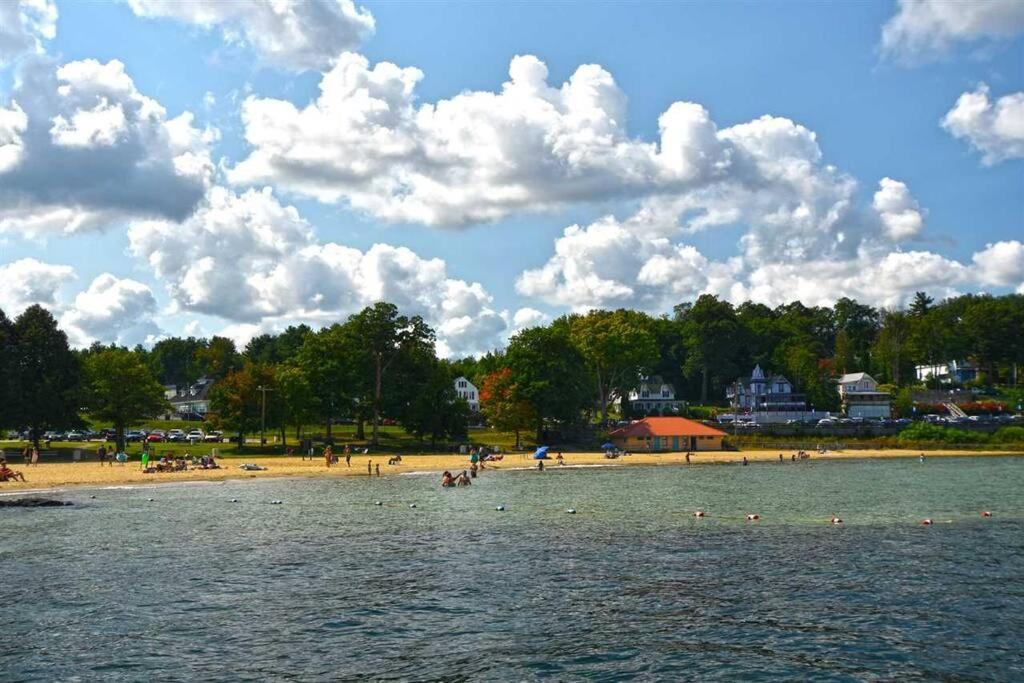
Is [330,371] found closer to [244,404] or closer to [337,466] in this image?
[244,404]

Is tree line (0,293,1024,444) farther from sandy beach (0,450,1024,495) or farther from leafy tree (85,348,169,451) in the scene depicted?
sandy beach (0,450,1024,495)

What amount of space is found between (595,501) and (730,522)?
1305 centimetres

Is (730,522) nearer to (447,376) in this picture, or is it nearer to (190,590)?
(190,590)

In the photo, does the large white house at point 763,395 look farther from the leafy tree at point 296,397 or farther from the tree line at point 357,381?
the leafy tree at point 296,397

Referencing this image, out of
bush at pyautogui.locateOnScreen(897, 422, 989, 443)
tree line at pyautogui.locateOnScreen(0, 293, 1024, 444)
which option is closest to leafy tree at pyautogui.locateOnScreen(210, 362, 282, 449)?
tree line at pyautogui.locateOnScreen(0, 293, 1024, 444)

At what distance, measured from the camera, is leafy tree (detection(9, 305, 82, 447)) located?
93.9 metres

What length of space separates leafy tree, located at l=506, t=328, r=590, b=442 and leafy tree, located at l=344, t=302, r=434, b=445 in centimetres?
1262

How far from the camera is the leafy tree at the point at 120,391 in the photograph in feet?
329

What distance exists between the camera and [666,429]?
12219 cm

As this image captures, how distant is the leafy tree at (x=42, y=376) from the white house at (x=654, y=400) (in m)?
110

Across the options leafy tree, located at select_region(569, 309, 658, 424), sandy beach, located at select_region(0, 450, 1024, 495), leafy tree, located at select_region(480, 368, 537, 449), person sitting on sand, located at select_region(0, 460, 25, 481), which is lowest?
sandy beach, located at select_region(0, 450, 1024, 495)

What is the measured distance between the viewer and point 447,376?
4628 inches

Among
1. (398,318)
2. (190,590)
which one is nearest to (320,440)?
(398,318)

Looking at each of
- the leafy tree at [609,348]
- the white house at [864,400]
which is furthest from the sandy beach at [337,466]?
the white house at [864,400]
